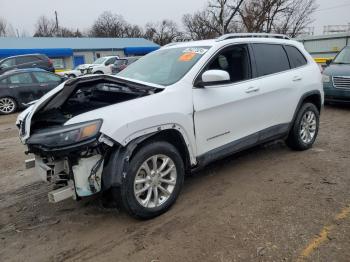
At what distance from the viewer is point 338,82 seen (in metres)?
9.39

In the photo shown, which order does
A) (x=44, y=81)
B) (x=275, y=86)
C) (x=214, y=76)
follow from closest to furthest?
1. (x=214, y=76)
2. (x=275, y=86)
3. (x=44, y=81)

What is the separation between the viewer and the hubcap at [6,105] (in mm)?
11750

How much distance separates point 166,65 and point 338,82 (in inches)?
265

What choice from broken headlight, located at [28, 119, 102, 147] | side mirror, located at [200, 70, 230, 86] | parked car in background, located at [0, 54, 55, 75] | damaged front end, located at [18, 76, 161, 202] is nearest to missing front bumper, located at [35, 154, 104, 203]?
damaged front end, located at [18, 76, 161, 202]

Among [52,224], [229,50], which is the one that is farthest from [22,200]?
[229,50]

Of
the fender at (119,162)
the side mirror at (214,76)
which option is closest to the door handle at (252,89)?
the side mirror at (214,76)

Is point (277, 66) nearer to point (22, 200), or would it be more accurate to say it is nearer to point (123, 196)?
point (123, 196)

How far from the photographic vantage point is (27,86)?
1198 centimetres

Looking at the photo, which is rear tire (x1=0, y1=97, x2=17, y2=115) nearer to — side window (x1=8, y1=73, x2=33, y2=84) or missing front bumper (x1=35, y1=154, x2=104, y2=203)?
side window (x1=8, y1=73, x2=33, y2=84)

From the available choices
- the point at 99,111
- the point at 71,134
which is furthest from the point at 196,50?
the point at 71,134

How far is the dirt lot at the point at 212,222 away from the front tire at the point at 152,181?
0.53 ft

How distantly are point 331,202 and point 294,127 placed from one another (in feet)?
5.81

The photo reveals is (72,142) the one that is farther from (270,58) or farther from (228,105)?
(270,58)

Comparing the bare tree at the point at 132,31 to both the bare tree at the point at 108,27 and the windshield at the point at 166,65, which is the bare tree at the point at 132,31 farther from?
the windshield at the point at 166,65
